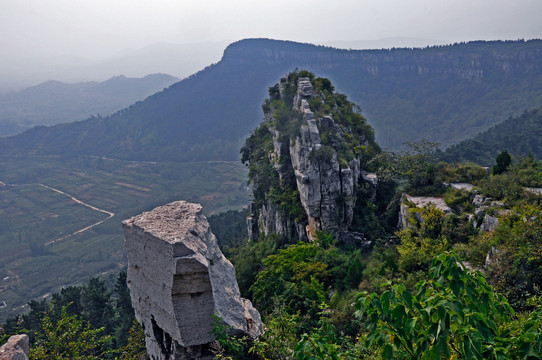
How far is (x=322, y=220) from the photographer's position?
27312 millimetres

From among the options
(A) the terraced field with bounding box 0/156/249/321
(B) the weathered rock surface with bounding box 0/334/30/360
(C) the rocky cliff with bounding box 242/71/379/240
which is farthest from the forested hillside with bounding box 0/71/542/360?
(A) the terraced field with bounding box 0/156/249/321

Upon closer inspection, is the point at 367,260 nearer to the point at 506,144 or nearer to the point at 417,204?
the point at 417,204

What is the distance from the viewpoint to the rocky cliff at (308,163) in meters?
27.4

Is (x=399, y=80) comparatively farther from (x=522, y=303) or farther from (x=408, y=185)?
(x=522, y=303)

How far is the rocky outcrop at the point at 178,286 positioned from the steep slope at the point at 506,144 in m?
52.8

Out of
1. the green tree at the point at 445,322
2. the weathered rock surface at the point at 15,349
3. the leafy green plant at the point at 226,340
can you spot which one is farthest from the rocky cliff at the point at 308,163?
the green tree at the point at 445,322

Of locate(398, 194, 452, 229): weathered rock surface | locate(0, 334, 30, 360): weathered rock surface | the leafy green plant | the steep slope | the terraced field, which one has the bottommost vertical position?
the terraced field

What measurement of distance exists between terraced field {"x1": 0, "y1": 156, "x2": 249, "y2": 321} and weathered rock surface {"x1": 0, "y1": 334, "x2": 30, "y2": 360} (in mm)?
73391

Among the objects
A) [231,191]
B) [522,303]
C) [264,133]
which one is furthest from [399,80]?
[522,303]

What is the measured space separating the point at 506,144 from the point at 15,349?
7016 cm

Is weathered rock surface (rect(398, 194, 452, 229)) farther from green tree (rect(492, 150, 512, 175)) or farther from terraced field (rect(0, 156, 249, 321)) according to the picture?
terraced field (rect(0, 156, 249, 321))

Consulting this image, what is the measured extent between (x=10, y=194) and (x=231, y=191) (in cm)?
9367

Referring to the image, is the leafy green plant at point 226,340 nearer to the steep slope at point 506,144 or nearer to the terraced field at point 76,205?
the steep slope at point 506,144

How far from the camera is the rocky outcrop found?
8641 mm
